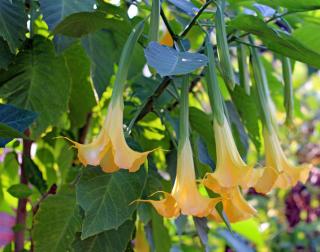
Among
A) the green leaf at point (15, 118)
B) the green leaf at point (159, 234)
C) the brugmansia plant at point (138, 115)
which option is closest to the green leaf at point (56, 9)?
the brugmansia plant at point (138, 115)

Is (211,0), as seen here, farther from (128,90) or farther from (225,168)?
(128,90)

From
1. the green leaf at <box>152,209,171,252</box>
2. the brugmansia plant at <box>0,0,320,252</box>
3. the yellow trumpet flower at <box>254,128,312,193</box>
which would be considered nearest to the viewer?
the brugmansia plant at <box>0,0,320,252</box>

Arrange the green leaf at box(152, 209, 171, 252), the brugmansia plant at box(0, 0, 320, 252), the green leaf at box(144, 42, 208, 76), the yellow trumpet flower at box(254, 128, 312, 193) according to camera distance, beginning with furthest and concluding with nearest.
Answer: the green leaf at box(152, 209, 171, 252)
the yellow trumpet flower at box(254, 128, 312, 193)
the brugmansia plant at box(0, 0, 320, 252)
the green leaf at box(144, 42, 208, 76)

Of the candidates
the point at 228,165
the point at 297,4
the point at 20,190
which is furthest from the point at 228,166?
the point at 20,190

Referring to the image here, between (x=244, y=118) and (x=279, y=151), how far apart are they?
0.38ft

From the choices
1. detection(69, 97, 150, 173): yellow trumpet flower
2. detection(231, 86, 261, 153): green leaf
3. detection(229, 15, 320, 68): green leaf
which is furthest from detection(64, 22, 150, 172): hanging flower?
detection(231, 86, 261, 153): green leaf

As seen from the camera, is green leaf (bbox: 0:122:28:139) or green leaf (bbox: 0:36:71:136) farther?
green leaf (bbox: 0:36:71:136)

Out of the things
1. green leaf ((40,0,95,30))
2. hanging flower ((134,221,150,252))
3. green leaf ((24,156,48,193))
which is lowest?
hanging flower ((134,221,150,252))

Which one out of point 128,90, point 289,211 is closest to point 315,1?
point 128,90

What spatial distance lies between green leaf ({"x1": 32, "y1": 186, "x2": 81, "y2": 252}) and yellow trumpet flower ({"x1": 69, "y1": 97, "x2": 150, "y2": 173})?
0.16 m

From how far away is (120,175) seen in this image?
2.32 feet

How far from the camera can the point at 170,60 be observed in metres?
0.56

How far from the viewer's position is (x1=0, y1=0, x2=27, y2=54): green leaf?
0.66m

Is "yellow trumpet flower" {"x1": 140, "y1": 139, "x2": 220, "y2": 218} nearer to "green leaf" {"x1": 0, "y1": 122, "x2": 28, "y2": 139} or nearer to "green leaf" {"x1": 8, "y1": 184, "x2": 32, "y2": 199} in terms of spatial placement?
"green leaf" {"x1": 0, "y1": 122, "x2": 28, "y2": 139}
